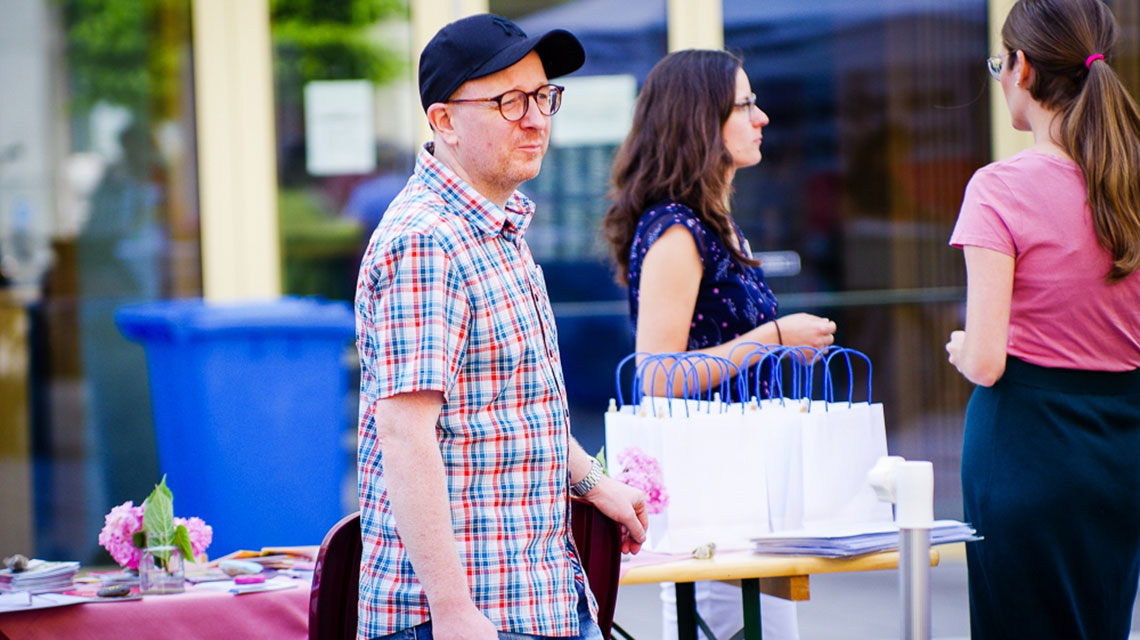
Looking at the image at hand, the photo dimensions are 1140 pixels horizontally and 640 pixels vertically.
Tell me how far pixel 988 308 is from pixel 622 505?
0.83 meters

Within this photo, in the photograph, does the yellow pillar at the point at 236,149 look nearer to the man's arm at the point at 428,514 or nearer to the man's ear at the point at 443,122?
the man's ear at the point at 443,122

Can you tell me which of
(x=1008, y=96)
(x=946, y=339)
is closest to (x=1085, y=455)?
(x=1008, y=96)

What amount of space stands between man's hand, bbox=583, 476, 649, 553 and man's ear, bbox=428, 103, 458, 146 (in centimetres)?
68

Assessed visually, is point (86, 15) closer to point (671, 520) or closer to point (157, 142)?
point (157, 142)

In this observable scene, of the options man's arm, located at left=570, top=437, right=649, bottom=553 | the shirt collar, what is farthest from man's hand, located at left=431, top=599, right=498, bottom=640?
the shirt collar

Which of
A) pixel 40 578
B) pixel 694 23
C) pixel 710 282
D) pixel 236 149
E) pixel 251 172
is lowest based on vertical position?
pixel 40 578

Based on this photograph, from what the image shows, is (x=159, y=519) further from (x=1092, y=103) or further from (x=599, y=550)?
(x=1092, y=103)

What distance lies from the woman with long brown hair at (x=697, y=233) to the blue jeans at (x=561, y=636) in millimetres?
1041

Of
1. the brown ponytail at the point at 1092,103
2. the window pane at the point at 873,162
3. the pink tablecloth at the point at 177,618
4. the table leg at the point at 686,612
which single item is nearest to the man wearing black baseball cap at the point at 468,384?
the pink tablecloth at the point at 177,618

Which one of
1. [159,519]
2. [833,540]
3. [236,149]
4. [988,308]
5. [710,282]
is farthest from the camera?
[236,149]

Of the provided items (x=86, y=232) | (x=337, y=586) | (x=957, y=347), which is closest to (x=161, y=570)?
(x=337, y=586)

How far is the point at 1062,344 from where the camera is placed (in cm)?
259

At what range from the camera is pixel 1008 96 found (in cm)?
274

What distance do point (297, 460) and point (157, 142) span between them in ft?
6.17
